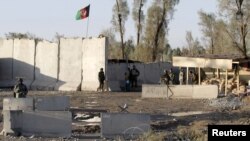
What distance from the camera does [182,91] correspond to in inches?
1378

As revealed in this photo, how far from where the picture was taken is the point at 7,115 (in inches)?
671

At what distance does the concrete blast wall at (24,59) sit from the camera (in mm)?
47375

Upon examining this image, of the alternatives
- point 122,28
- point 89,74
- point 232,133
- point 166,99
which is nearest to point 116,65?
point 89,74

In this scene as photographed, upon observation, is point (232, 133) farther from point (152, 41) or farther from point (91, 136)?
point (152, 41)

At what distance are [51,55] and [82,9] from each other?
550 centimetres

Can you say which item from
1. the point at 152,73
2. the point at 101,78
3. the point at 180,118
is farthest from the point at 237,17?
the point at 180,118

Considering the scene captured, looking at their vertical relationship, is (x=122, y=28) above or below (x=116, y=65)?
above

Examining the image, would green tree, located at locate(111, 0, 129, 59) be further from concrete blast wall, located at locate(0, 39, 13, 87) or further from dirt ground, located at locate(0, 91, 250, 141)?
dirt ground, located at locate(0, 91, 250, 141)

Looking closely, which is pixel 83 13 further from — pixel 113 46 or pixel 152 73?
pixel 113 46

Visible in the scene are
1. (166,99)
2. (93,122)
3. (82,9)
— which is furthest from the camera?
(82,9)

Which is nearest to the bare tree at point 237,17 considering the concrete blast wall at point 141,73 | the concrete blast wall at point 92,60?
the concrete blast wall at point 141,73

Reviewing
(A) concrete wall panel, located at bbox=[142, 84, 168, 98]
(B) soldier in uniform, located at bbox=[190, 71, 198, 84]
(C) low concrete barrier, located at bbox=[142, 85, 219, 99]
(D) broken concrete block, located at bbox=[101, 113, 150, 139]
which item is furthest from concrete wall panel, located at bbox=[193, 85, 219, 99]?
(D) broken concrete block, located at bbox=[101, 113, 150, 139]

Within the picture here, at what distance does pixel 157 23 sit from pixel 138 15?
2551 millimetres

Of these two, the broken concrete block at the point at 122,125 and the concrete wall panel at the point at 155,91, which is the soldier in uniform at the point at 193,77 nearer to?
the concrete wall panel at the point at 155,91
